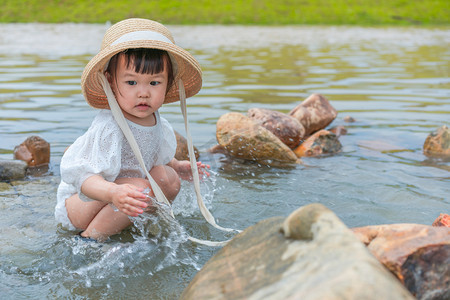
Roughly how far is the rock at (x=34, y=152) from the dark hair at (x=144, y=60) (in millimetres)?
1939

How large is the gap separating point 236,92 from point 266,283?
6694 millimetres

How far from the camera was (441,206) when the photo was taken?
3.63m

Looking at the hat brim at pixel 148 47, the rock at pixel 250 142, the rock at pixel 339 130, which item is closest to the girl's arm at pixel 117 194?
the hat brim at pixel 148 47

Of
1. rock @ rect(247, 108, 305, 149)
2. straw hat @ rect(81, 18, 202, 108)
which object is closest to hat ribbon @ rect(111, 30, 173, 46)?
straw hat @ rect(81, 18, 202, 108)

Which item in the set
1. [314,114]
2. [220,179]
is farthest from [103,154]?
[314,114]

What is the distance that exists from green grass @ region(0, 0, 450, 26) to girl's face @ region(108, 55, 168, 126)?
30073 millimetres

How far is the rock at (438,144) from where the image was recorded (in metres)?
4.99

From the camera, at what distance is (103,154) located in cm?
306

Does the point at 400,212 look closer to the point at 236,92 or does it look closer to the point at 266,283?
the point at 266,283

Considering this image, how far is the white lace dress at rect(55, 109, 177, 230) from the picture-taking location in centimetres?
301

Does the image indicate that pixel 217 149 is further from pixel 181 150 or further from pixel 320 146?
pixel 320 146

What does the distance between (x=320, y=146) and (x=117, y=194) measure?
2.97 metres

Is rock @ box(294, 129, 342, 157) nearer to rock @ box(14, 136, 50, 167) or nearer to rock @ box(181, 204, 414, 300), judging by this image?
rock @ box(14, 136, 50, 167)

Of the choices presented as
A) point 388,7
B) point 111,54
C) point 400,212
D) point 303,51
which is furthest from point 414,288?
point 388,7
